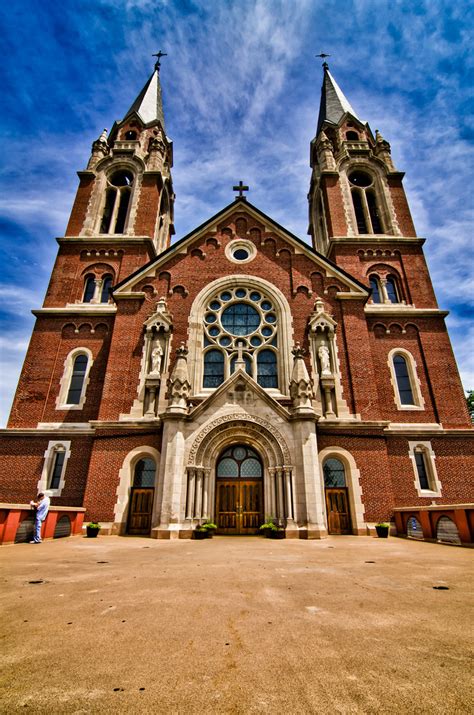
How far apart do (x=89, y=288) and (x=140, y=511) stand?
45.5 feet

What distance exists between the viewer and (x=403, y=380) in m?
18.4

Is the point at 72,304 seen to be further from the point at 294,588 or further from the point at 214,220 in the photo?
the point at 294,588

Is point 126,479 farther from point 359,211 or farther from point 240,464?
point 359,211

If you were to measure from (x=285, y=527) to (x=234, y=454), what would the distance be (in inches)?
146

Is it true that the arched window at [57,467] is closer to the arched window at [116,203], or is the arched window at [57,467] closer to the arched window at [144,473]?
the arched window at [144,473]

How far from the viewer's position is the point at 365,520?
14430 mm

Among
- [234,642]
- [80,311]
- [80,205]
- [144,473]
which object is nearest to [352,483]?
[144,473]

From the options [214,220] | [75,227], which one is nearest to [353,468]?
[214,220]

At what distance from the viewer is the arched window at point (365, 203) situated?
24.5 metres

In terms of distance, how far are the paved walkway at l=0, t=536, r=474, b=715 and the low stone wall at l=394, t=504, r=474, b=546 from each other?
5204 millimetres

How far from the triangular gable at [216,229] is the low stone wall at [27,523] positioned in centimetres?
1099

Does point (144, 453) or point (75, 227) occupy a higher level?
point (75, 227)

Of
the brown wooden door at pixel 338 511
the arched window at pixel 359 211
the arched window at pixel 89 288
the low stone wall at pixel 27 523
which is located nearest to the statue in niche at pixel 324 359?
the brown wooden door at pixel 338 511

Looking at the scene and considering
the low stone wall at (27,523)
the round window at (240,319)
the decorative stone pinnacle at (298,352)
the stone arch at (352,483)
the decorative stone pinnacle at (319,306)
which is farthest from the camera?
the round window at (240,319)
